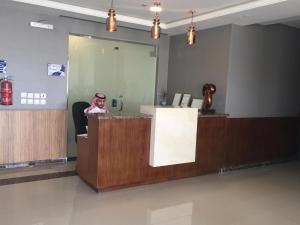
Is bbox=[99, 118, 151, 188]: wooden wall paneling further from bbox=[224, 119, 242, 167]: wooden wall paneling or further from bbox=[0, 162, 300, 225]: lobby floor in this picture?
bbox=[224, 119, 242, 167]: wooden wall paneling

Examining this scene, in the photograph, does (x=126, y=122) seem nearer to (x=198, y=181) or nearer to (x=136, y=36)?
(x=198, y=181)

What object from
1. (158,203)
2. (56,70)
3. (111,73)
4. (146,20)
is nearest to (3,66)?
(56,70)

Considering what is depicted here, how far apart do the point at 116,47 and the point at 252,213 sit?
429 cm

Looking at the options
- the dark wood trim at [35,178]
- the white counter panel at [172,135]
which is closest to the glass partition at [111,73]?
the dark wood trim at [35,178]

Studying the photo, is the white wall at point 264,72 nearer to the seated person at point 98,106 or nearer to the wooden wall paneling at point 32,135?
the seated person at point 98,106

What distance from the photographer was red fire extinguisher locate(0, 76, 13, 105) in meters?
4.95

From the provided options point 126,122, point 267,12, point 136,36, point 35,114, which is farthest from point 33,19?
point 267,12

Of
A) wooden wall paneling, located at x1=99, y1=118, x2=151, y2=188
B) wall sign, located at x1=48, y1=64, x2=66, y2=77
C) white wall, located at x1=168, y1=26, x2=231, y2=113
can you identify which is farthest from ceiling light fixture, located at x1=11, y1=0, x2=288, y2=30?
wooden wall paneling, located at x1=99, y1=118, x2=151, y2=188

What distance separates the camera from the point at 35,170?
5.09 m

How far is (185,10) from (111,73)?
7.08 feet

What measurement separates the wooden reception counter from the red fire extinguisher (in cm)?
142

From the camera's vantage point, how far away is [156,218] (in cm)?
347

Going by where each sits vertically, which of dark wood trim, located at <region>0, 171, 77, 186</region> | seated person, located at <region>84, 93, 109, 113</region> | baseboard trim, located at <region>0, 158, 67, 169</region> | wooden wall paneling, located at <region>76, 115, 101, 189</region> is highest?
seated person, located at <region>84, 93, 109, 113</region>

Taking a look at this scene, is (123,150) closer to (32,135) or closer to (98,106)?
(98,106)
